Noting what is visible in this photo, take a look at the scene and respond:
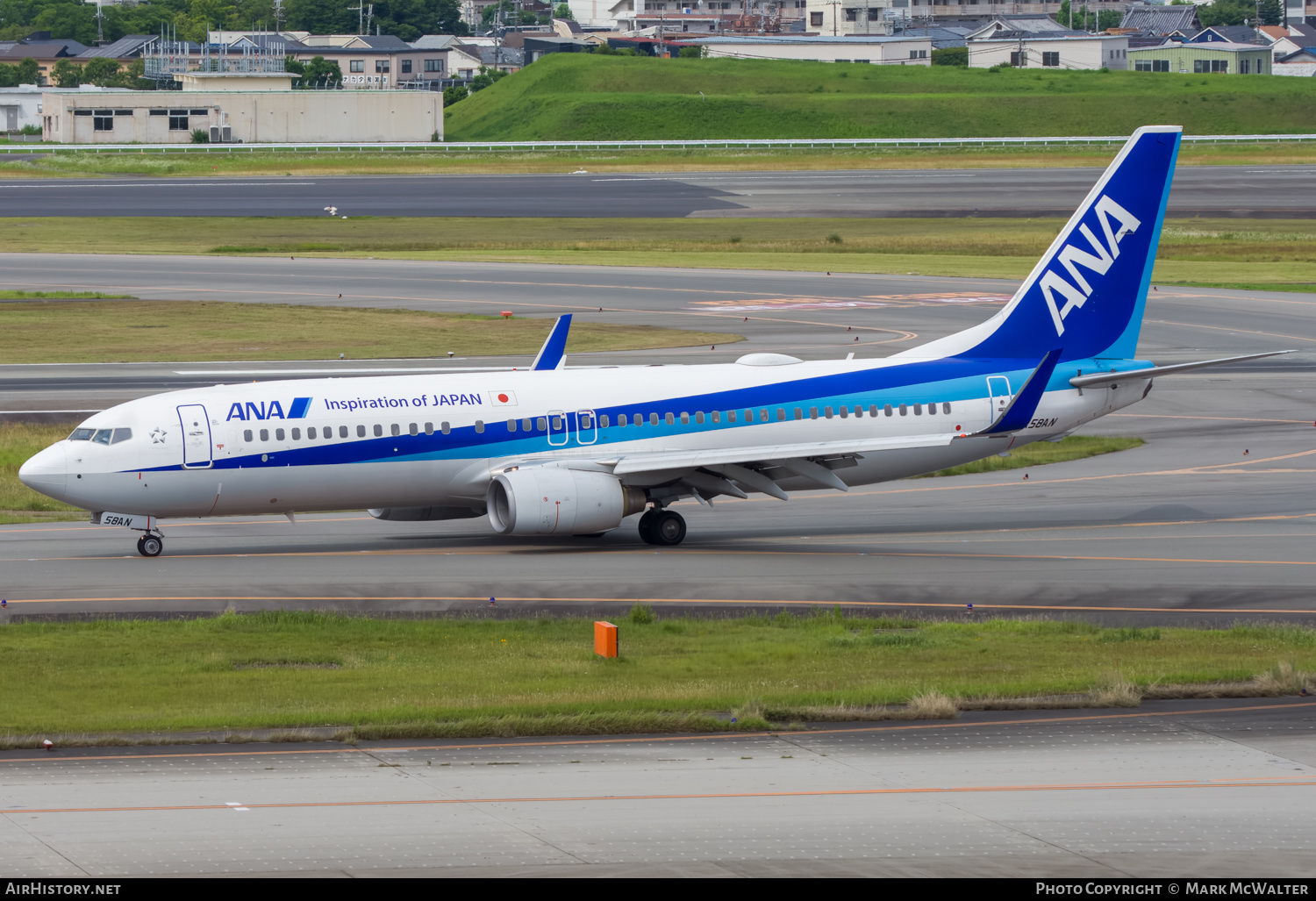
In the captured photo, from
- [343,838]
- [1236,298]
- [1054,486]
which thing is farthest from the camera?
[1236,298]

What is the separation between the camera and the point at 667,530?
4025cm

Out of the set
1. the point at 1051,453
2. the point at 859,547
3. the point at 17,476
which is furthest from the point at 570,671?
the point at 1051,453

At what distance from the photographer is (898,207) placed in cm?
12375

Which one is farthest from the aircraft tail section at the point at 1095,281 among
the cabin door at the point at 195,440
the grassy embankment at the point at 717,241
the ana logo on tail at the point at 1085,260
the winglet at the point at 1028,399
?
the grassy embankment at the point at 717,241

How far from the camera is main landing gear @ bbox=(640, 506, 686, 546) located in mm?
40281

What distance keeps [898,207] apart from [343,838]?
4310 inches

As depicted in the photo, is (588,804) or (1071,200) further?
(1071,200)

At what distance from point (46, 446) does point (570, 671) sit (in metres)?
30.3

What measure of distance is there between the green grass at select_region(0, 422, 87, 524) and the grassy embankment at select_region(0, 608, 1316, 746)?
47.3 feet

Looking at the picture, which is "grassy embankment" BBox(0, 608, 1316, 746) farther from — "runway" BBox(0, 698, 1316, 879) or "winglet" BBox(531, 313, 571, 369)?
"winglet" BBox(531, 313, 571, 369)

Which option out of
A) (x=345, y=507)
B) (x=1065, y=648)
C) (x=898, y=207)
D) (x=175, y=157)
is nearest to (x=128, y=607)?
(x=345, y=507)

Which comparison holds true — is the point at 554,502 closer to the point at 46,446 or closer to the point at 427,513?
the point at 427,513

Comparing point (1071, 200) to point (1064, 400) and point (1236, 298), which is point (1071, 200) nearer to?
point (1236, 298)

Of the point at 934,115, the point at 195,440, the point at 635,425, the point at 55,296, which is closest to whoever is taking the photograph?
the point at 195,440
